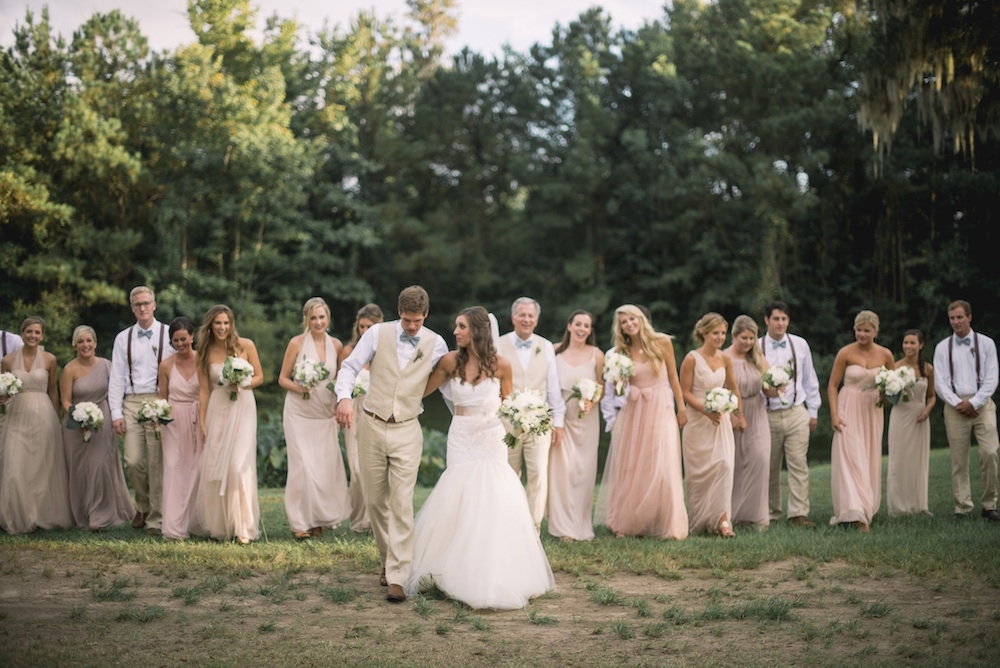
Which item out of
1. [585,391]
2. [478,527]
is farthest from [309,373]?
[478,527]

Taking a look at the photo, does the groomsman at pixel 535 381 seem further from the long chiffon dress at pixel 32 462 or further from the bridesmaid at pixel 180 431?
the long chiffon dress at pixel 32 462

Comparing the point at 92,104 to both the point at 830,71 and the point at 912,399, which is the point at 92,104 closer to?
the point at 830,71

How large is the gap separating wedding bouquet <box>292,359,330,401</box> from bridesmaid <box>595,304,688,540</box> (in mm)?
3028

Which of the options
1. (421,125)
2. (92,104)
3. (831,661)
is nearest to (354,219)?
(421,125)

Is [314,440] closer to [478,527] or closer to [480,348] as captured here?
[480,348]

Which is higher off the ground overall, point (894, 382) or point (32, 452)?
point (894, 382)

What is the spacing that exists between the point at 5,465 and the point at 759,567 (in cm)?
777

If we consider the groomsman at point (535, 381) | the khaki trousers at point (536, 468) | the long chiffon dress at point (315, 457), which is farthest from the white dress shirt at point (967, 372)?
the long chiffon dress at point (315, 457)

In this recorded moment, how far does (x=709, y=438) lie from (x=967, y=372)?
3.30 metres

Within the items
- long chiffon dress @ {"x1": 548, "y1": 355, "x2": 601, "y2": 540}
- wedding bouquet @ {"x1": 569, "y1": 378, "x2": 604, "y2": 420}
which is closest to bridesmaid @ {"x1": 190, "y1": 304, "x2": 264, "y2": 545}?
long chiffon dress @ {"x1": 548, "y1": 355, "x2": 601, "y2": 540}

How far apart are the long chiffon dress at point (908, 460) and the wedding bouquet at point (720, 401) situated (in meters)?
2.46

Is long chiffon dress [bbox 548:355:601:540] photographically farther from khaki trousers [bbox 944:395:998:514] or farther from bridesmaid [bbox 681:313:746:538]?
khaki trousers [bbox 944:395:998:514]

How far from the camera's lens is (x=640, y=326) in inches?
420

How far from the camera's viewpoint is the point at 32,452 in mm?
11172
